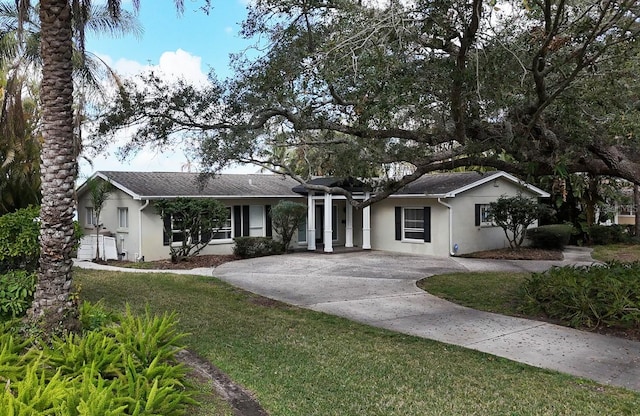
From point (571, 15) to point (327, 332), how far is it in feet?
21.8

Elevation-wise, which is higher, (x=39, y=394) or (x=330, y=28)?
(x=330, y=28)

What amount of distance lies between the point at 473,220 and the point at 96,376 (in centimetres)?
1693

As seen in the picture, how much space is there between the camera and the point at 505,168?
880 cm

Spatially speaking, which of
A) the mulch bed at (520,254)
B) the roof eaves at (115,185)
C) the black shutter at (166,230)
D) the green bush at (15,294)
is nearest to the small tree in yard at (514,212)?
the mulch bed at (520,254)

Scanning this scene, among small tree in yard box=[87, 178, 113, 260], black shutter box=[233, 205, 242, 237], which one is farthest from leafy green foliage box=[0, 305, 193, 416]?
black shutter box=[233, 205, 242, 237]

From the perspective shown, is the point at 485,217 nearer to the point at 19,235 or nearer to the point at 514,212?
the point at 514,212

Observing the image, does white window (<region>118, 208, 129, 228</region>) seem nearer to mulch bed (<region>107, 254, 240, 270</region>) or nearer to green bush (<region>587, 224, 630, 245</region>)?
mulch bed (<region>107, 254, 240, 270</region>)

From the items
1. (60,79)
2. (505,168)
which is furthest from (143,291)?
(505,168)

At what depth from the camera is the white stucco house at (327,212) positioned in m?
17.3

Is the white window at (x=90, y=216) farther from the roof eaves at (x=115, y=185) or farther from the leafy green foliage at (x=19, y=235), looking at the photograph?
Result: the leafy green foliage at (x=19, y=235)

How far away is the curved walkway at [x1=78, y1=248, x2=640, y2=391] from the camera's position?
634cm

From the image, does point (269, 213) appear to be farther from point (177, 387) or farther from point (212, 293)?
point (177, 387)

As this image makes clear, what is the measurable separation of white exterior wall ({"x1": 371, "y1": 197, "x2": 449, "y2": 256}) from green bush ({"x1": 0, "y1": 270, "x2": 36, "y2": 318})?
14.8m

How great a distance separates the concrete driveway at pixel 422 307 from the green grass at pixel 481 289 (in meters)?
0.43
